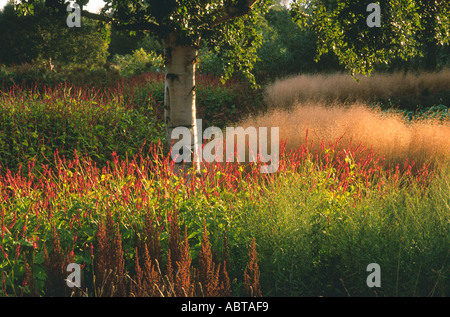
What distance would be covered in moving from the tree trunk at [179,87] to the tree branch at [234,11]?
46 cm

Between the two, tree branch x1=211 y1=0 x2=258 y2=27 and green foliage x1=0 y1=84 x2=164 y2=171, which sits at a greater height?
tree branch x1=211 y1=0 x2=258 y2=27

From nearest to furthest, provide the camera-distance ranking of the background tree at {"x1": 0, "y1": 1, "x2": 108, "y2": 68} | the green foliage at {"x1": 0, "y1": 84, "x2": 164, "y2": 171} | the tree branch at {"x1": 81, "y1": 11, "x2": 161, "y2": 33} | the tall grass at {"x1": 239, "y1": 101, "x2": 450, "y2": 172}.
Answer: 1. the tree branch at {"x1": 81, "y1": 11, "x2": 161, "y2": 33}
2. the tall grass at {"x1": 239, "y1": 101, "x2": 450, "y2": 172}
3. the green foliage at {"x1": 0, "y1": 84, "x2": 164, "y2": 171}
4. the background tree at {"x1": 0, "y1": 1, "x2": 108, "y2": 68}

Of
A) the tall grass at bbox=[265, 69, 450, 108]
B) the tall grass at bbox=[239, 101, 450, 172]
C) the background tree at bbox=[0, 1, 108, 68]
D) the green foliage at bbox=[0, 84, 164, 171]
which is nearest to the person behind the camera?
the tall grass at bbox=[239, 101, 450, 172]

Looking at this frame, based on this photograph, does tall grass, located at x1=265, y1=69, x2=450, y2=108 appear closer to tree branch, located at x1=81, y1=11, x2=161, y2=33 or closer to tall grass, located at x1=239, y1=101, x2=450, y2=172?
tall grass, located at x1=239, y1=101, x2=450, y2=172

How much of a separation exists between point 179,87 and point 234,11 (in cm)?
113

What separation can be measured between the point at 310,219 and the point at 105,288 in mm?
1638

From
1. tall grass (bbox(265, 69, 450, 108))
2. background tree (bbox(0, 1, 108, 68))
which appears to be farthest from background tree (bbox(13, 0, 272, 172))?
background tree (bbox(0, 1, 108, 68))

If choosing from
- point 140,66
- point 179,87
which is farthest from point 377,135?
point 140,66

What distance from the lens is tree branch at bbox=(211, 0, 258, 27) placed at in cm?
478

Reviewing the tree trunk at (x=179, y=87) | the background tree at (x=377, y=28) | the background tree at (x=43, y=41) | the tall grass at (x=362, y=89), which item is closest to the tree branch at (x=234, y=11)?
the tree trunk at (x=179, y=87)

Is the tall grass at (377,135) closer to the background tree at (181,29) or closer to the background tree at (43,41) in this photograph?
the background tree at (181,29)

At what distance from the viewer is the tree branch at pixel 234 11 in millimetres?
4783

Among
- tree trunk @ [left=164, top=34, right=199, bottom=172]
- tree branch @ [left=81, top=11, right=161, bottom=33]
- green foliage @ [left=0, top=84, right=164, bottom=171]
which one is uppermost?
tree branch @ [left=81, top=11, right=161, bottom=33]

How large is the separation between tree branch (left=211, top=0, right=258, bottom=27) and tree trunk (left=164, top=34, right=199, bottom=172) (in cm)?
46
